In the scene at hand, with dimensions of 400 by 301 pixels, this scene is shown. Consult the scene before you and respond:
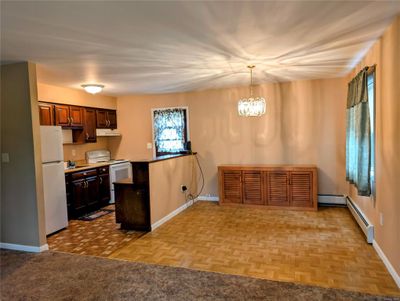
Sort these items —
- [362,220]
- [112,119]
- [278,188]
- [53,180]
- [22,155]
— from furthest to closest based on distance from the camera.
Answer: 1. [112,119]
2. [278,188]
3. [53,180]
4. [362,220]
5. [22,155]

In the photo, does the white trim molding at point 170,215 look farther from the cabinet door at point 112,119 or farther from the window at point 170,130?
the cabinet door at point 112,119

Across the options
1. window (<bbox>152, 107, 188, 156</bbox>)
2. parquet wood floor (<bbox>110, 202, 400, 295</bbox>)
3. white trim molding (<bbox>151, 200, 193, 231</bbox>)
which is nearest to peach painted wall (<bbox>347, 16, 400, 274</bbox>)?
parquet wood floor (<bbox>110, 202, 400, 295</bbox>)

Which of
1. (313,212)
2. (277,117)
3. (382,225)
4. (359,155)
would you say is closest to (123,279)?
(382,225)

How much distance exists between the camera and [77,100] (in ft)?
17.3

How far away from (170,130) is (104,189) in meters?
1.79

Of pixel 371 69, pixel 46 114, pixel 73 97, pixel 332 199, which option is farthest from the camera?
pixel 73 97

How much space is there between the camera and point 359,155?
327 centimetres

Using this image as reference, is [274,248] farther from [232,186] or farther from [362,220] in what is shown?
[232,186]

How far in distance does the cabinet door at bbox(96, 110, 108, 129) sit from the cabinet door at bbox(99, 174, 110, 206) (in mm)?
1103

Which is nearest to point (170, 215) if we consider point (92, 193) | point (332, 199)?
point (92, 193)

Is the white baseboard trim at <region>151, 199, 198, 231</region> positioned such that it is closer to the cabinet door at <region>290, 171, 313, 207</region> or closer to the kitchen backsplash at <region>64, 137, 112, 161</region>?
the cabinet door at <region>290, 171, 313, 207</region>

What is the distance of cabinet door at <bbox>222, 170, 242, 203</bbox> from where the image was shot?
17.0 ft

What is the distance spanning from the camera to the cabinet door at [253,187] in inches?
198

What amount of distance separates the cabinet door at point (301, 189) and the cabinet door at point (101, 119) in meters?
3.88
